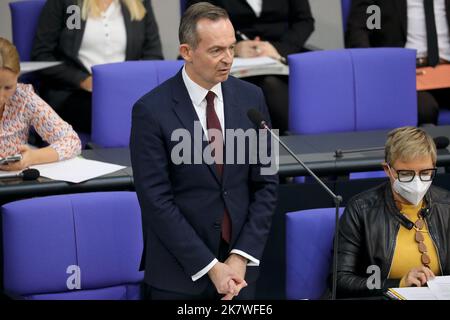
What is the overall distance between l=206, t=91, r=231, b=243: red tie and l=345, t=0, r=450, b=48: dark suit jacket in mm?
2424

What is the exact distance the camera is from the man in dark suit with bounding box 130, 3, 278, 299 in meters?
2.72

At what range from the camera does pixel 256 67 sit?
4684 millimetres

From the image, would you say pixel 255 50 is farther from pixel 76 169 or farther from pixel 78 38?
pixel 76 169

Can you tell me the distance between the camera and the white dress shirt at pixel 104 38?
4.85 m

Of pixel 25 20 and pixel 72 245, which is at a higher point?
pixel 25 20

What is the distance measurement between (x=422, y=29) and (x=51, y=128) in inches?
89.4

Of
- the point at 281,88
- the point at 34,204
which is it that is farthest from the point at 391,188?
the point at 281,88

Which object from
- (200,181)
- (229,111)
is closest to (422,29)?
(229,111)

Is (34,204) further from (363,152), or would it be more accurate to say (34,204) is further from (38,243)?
(363,152)

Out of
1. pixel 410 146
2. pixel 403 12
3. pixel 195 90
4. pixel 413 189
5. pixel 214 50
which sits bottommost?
pixel 413 189

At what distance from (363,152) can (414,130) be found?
793 mm

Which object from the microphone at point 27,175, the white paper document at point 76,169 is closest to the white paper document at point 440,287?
the white paper document at point 76,169

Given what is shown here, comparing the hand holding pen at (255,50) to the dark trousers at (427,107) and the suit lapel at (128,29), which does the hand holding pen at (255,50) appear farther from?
the dark trousers at (427,107)

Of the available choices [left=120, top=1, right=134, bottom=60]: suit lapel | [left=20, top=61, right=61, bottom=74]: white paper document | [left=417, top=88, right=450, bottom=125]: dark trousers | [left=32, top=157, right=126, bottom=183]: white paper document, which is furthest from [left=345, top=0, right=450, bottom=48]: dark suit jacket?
[left=32, top=157, right=126, bottom=183]: white paper document
